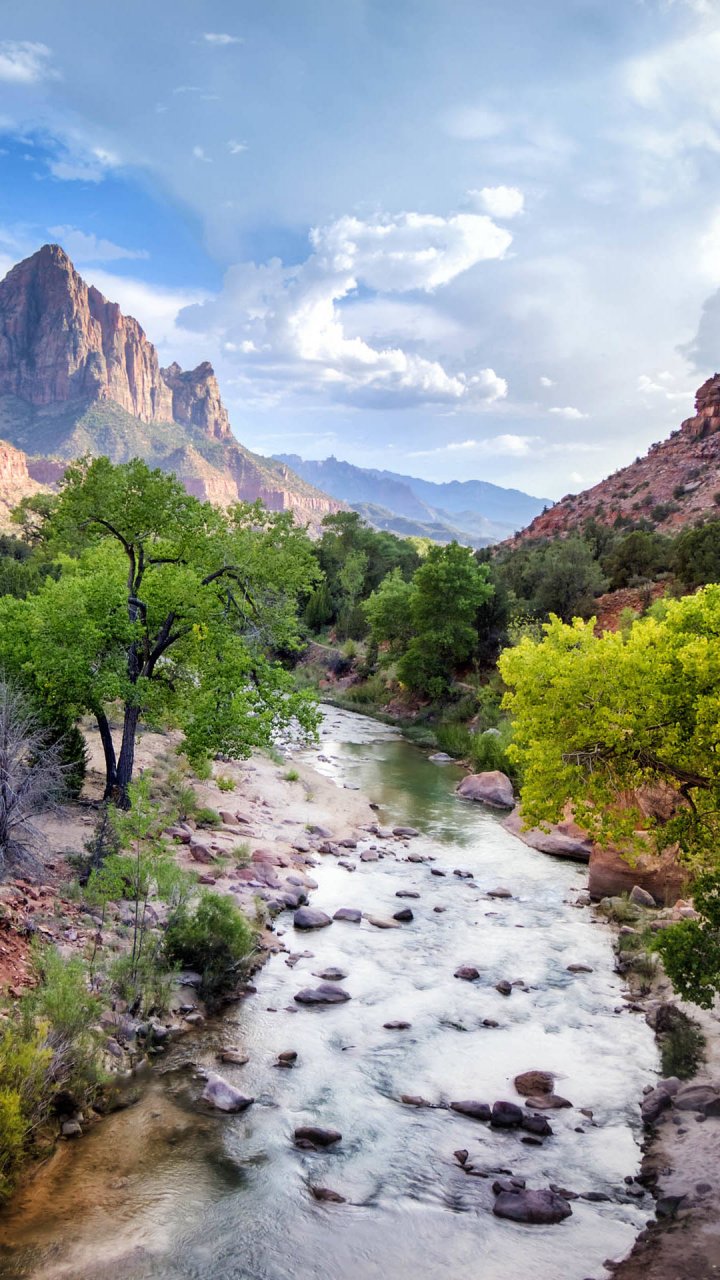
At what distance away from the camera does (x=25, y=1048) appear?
8.15 m

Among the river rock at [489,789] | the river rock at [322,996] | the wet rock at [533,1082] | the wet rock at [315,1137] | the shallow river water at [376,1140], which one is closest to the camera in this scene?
the shallow river water at [376,1140]

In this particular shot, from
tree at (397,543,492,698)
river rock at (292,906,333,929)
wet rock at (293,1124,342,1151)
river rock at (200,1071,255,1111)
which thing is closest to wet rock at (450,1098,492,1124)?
wet rock at (293,1124,342,1151)

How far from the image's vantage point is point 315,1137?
943 centimetres

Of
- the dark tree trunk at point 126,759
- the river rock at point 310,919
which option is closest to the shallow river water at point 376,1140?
the river rock at point 310,919

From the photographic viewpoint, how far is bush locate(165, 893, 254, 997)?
41.6 ft

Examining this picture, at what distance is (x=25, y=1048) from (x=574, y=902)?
13917mm

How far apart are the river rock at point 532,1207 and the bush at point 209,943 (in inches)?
227

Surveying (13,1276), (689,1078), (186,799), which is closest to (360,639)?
(186,799)

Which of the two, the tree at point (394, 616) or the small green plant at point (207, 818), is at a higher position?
the tree at point (394, 616)

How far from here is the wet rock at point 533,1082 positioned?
35.4ft

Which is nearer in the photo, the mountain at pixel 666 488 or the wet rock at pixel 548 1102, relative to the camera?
the wet rock at pixel 548 1102

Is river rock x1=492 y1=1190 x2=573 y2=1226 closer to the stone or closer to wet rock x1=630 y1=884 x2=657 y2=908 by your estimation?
the stone

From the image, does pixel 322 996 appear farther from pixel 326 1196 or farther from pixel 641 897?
pixel 641 897

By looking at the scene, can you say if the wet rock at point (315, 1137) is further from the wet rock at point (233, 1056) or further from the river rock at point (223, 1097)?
the wet rock at point (233, 1056)
